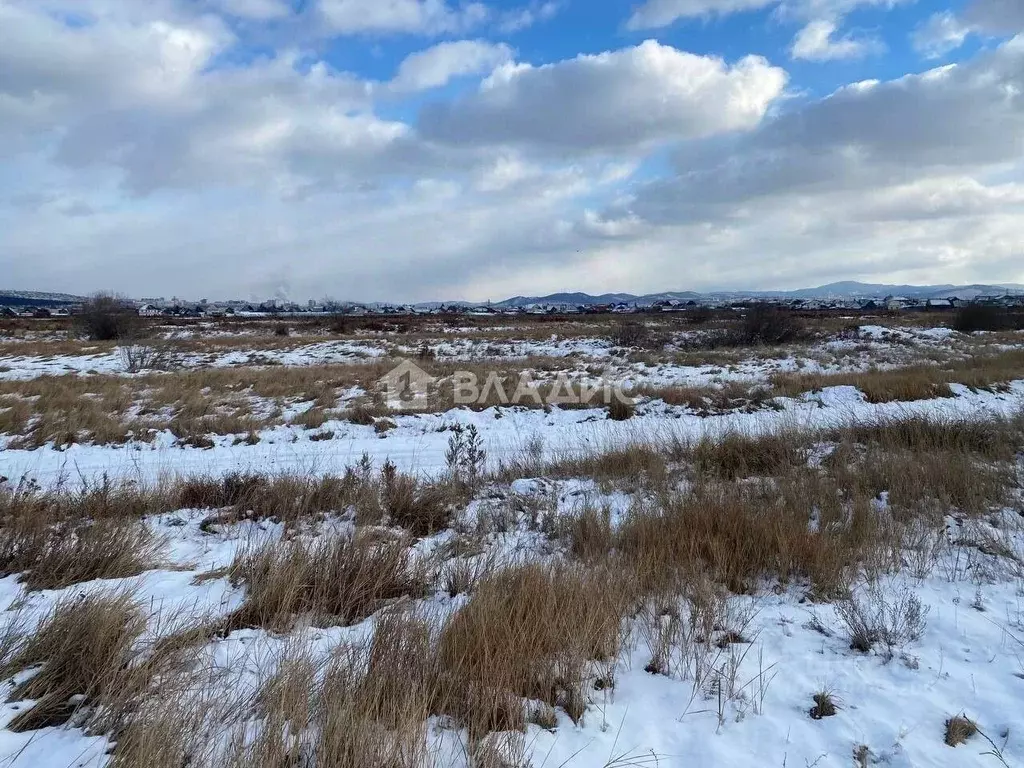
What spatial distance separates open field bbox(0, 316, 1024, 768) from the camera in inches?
92.7

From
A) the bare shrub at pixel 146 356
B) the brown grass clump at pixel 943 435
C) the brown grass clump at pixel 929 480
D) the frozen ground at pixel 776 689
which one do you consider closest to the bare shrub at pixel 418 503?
the frozen ground at pixel 776 689

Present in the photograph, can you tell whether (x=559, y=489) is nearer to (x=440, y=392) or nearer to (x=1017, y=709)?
(x=1017, y=709)

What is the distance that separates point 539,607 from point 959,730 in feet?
6.50

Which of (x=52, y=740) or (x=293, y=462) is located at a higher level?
(x=52, y=740)

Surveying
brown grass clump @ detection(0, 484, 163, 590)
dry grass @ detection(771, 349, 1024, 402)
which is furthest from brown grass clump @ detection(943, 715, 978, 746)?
dry grass @ detection(771, 349, 1024, 402)

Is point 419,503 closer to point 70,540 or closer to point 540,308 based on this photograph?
point 70,540

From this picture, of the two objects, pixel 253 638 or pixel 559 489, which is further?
pixel 559 489

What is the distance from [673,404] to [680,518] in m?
8.37

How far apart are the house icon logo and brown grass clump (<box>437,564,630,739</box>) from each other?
9602mm

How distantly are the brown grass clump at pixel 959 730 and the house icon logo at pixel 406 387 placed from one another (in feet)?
36.1

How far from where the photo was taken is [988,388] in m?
13.5

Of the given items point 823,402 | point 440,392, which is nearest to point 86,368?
point 440,392

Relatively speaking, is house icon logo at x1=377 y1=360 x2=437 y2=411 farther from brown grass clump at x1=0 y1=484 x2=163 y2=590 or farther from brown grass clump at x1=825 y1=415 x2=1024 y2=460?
brown grass clump at x1=825 y1=415 x2=1024 y2=460

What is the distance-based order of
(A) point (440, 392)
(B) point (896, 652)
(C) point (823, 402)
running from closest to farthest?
(B) point (896, 652)
(C) point (823, 402)
(A) point (440, 392)
